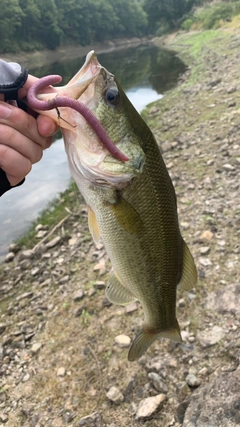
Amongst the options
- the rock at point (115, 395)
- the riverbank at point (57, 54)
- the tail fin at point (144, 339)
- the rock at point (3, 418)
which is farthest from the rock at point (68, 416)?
the riverbank at point (57, 54)

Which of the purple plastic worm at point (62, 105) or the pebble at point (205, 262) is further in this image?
the pebble at point (205, 262)

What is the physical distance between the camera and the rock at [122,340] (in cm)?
377

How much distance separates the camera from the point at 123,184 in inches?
81.6

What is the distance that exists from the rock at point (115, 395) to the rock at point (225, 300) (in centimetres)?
118

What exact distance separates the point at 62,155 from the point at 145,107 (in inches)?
197

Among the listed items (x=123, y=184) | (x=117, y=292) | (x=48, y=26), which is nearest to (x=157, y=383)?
(x=117, y=292)

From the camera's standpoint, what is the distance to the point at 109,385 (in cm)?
343

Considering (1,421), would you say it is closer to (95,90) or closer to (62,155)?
(95,90)

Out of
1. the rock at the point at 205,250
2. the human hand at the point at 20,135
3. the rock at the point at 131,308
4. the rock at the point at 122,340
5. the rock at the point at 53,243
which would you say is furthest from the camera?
the rock at the point at 53,243

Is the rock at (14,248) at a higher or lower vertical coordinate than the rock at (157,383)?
lower

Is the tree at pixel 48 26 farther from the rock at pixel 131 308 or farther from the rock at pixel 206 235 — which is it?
the rock at pixel 131 308

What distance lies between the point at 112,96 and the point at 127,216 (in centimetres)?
65

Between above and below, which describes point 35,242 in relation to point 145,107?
above

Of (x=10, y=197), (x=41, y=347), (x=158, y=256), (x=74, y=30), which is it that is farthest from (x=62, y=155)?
(x=74, y=30)
